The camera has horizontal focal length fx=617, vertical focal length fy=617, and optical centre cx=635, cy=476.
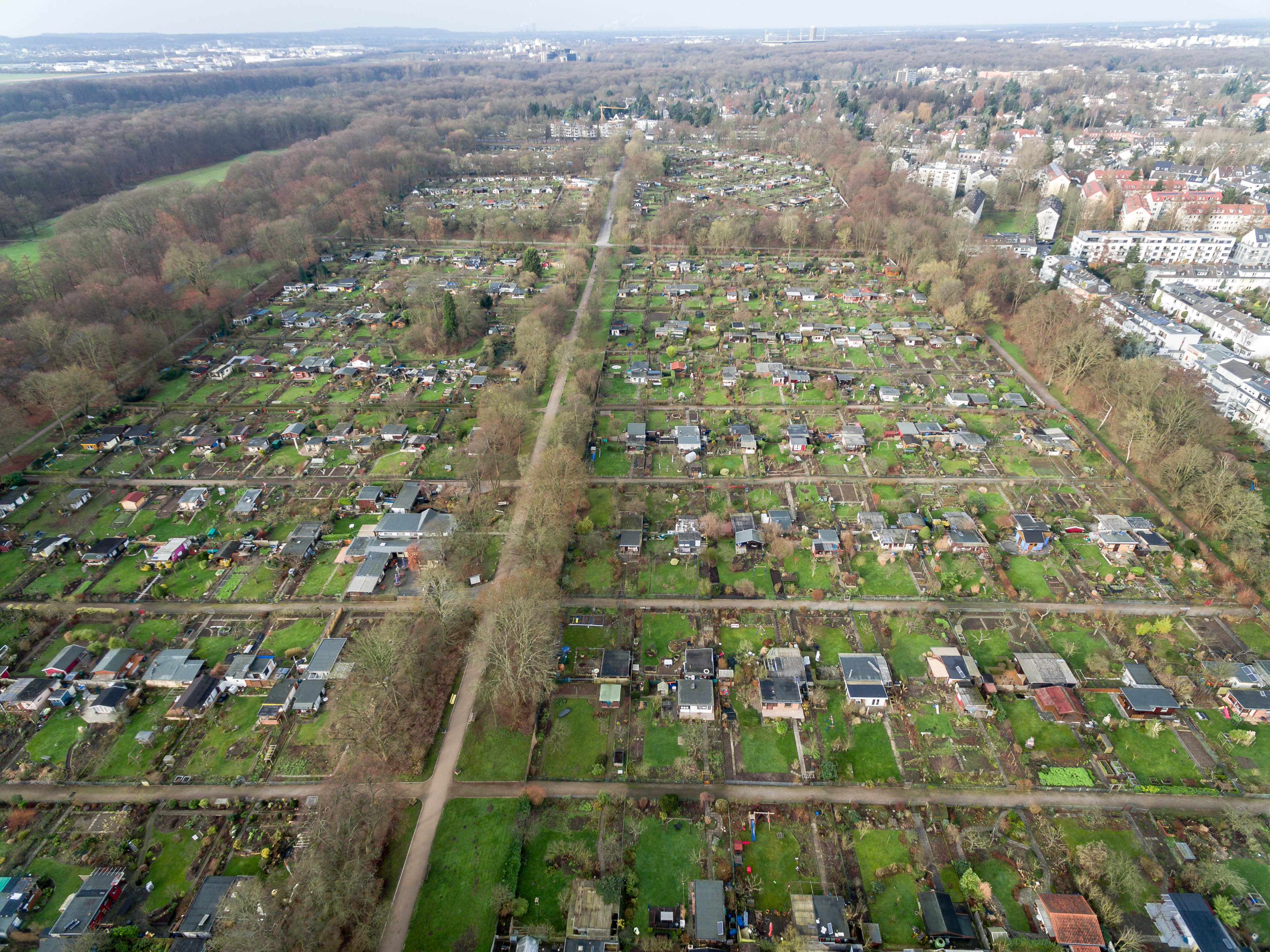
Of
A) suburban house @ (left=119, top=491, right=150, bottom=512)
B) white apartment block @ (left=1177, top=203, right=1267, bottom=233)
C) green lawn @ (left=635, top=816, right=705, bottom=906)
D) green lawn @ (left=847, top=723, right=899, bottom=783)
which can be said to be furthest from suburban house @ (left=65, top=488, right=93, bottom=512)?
white apartment block @ (left=1177, top=203, right=1267, bottom=233)

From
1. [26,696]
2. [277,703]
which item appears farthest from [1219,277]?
[26,696]

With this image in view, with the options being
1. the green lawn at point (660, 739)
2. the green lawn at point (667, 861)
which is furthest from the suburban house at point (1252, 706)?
the green lawn at point (667, 861)

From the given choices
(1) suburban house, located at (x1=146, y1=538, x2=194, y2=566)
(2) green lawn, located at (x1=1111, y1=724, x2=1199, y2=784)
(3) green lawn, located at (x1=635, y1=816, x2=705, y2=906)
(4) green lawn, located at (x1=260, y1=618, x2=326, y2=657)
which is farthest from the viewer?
(1) suburban house, located at (x1=146, y1=538, x2=194, y2=566)

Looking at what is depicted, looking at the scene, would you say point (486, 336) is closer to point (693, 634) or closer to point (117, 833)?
point (693, 634)

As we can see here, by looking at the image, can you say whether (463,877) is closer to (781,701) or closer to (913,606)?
(781,701)

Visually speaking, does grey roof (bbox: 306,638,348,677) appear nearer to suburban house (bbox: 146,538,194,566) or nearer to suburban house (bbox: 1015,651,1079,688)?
suburban house (bbox: 146,538,194,566)

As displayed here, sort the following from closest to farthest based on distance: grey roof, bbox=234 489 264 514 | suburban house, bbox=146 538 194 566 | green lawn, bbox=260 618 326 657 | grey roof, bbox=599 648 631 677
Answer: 1. grey roof, bbox=599 648 631 677
2. green lawn, bbox=260 618 326 657
3. suburban house, bbox=146 538 194 566
4. grey roof, bbox=234 489 264 514
